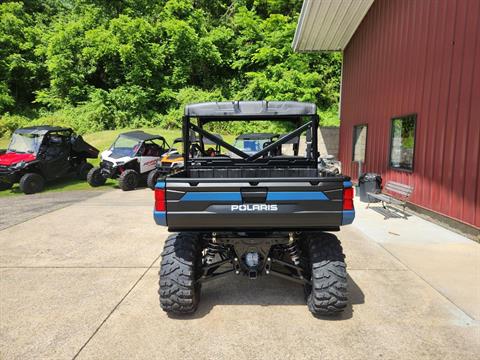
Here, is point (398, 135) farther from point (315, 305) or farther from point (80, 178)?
point (80, 178)

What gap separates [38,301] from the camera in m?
3.58

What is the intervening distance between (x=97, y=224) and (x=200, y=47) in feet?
76.1

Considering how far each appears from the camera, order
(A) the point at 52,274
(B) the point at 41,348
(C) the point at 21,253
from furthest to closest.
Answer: (C) the point at 21,253
(A) the point at 52,274
(B) the point at 41,348

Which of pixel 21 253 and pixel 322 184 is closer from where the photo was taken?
pixel 322 184

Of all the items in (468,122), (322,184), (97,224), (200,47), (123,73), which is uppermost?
(200,47)

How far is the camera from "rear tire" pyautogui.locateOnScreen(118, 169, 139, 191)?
11031 millimetres

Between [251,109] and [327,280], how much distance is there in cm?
202

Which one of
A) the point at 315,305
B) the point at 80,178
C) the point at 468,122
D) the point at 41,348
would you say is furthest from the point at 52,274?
the point at 80,178

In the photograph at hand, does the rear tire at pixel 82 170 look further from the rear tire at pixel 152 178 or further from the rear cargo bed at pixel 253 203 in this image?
the rear cargo bed at pixel 253 203

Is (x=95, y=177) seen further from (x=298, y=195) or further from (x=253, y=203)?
(x=298, y=195)

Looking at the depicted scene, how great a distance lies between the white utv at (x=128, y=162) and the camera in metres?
11.3

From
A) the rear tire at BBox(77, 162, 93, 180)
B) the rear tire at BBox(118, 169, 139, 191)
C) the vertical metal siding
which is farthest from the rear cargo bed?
the rear tire at BBox(77, 162, 93, 180)

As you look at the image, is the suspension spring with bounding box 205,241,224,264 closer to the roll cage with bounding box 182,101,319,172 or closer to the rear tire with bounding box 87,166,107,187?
the roll cage with bounding box 182,101,319,172

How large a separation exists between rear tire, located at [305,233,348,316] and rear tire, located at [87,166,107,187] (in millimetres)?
10252
